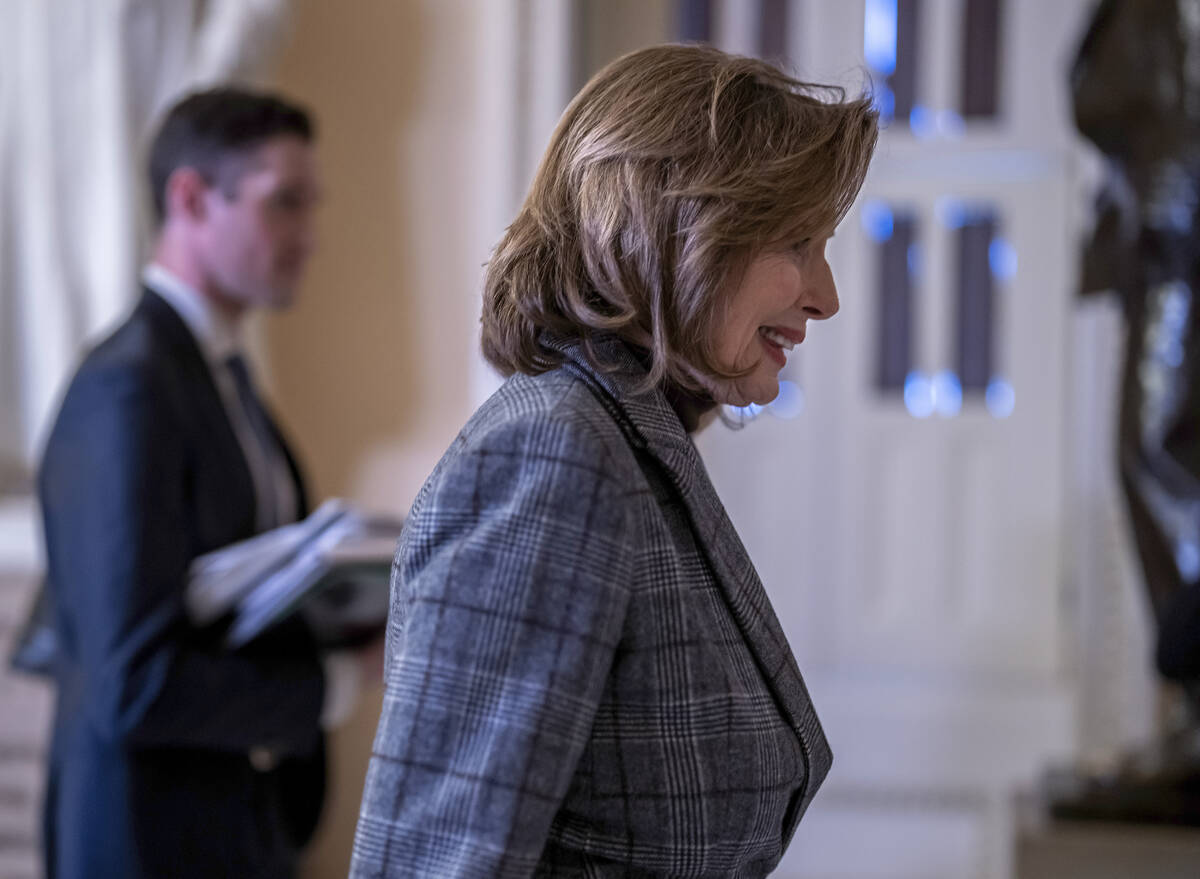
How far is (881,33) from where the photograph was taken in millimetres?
4602

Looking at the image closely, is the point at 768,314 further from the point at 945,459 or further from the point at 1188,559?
the point at 945,459

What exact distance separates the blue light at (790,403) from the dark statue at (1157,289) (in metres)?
1.92

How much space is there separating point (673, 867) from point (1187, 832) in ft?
7.35

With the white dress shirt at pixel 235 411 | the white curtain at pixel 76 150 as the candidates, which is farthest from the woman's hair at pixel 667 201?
the white curtain at pixel 76 150

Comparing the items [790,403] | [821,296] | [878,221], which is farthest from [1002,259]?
[821,296]

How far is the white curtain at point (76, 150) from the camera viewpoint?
296 centimetres

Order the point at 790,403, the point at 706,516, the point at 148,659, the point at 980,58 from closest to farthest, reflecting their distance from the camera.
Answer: the point at 706,516
the point at 148,659
the point at 980,58
the point at 790,403

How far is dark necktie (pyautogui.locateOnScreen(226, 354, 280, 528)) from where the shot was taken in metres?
2.01

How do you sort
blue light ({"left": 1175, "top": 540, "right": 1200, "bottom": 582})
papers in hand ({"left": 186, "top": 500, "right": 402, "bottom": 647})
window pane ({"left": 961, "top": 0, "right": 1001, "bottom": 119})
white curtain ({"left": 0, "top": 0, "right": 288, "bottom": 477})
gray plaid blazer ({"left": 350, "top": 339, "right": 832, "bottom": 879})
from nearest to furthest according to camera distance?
gray plaid blazer ({"left": 350, "top": 339, "right": 832, "bottom": 879})
papers in hand ({"left": 186, "top": 500, "right": 402, "bottom": 647})
blue light ({"left": 1175, "top": 540, "right": 1200, "bottom": 582})
white curtain ({"left": 0, "top": 0, "right": 288, "bottom": 477})
window pane ({"left": 961, "top": 0, "right": 1001, "bottom": 119})

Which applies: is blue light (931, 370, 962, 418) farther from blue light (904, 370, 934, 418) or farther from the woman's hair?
the woman's hair

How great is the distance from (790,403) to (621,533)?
3926 mm

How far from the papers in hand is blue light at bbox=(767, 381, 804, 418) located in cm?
299

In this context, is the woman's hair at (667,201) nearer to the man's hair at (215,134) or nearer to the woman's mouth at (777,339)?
the woman's mouth at (777,339)

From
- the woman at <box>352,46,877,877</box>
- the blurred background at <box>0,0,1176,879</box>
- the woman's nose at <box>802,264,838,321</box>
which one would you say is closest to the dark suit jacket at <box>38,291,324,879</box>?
the woman at <box>352,46,877,877</box>
